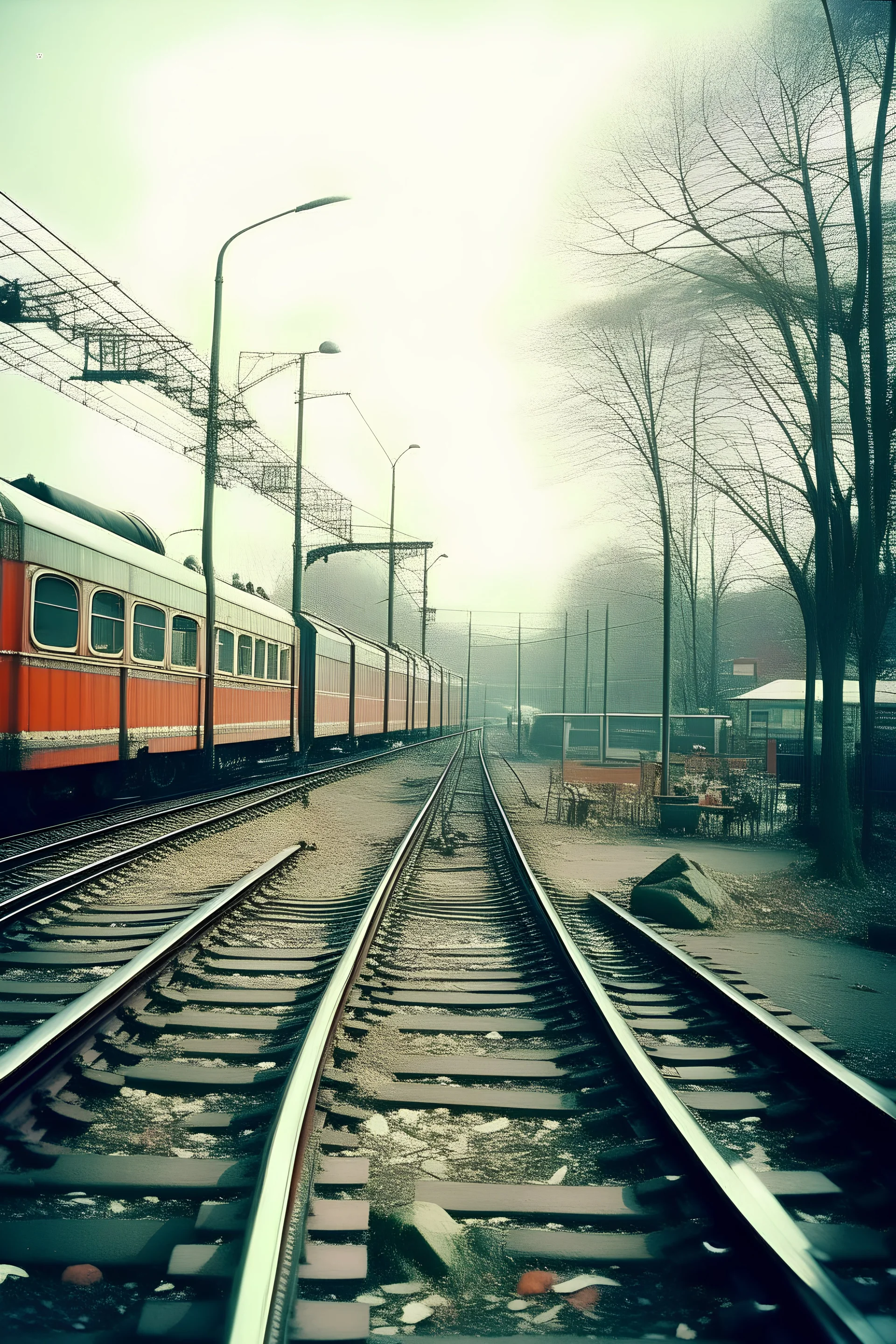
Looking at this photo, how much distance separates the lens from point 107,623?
12.2 metres

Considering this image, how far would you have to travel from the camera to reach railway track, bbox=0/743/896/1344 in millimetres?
2541

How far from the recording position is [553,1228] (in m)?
3.01

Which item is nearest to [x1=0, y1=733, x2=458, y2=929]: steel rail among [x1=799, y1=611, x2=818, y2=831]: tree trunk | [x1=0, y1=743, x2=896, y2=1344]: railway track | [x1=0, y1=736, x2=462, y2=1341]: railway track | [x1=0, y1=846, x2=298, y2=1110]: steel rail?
[x1=0, y1=846, x2=298, y2=1110]: steel rail

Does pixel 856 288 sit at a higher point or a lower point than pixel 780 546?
higher

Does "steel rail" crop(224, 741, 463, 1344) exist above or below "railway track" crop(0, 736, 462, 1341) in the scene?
above

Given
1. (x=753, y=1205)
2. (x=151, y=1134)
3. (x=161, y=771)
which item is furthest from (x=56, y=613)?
(x=753, y=1205)

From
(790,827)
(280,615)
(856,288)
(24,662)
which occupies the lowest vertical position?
(790,827)

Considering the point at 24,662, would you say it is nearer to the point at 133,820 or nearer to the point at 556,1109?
the point at 133,820

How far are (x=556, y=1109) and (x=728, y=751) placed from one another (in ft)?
111

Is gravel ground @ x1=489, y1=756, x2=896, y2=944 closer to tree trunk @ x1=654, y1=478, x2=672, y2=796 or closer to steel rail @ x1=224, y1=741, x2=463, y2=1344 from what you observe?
tree trunk @ x1=654, y1=478, x2=672, y2=796

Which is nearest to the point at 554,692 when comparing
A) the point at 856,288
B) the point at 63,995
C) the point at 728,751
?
the point at 728,751

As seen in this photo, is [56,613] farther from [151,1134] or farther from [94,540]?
[151,1134]

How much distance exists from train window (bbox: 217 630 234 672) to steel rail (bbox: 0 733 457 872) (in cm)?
225

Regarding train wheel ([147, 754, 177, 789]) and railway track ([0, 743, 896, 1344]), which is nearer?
railway track ([0, 743, 896, 1344])
